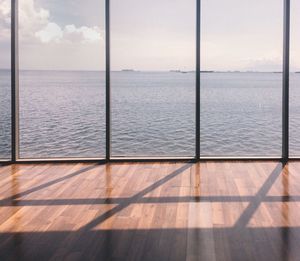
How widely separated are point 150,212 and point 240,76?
2584 millimetres

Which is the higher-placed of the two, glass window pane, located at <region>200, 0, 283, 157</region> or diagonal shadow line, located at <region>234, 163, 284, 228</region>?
glass window pane, located at <region>200, 0, 283, 157</region>

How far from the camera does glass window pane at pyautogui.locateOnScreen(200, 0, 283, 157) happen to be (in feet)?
15.7

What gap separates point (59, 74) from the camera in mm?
4832

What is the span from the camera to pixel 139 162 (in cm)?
436

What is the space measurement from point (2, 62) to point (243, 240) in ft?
10.7

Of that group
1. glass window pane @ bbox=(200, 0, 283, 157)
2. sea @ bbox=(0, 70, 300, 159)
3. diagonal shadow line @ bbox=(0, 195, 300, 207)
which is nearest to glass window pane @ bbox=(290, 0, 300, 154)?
sea @ bbox=(0, 70, 300, 159)

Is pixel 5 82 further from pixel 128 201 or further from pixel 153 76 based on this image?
pixel 128 201

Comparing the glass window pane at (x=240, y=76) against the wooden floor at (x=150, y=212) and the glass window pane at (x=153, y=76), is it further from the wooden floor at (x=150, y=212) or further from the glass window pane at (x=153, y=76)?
the wooden floor at (x=150, y=212)

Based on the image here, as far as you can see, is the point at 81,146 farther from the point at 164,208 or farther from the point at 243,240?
the point at 243,240

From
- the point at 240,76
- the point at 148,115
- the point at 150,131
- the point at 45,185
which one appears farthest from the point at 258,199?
the point at 148,115

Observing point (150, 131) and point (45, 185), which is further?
point (150, 131)

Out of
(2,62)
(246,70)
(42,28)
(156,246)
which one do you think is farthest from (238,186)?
(42,28)

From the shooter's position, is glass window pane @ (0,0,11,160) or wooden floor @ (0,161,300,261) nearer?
wooden floor @ (0,161,300,261)

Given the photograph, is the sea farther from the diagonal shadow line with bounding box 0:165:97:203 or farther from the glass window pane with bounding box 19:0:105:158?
the diagonal shadow line with bounding box 0:165:97:203
